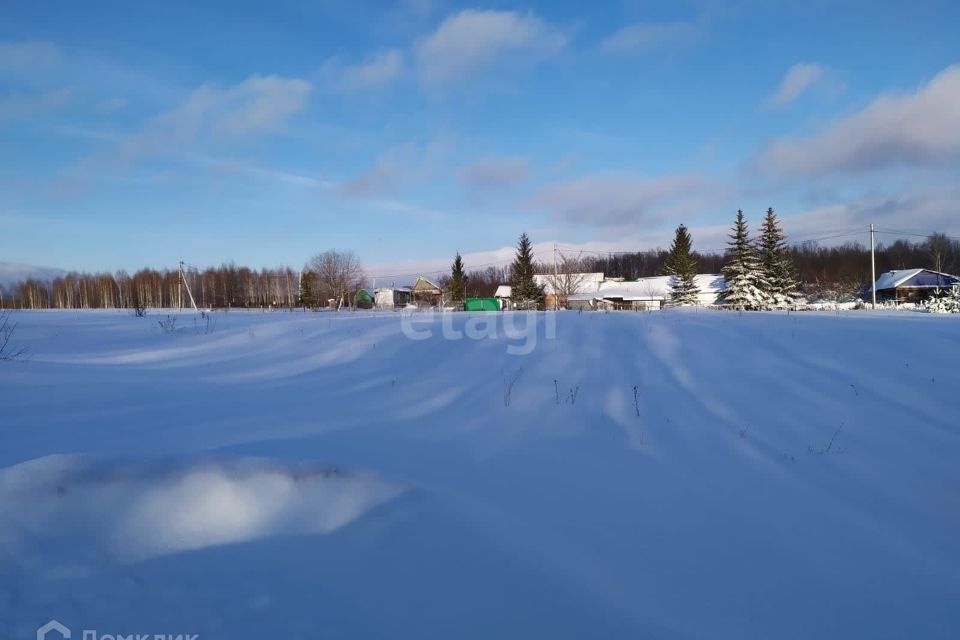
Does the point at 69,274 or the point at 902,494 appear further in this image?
the point at 69,274

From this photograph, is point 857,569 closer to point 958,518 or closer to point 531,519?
point 958,518

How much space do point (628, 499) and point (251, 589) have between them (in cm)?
Result: 255

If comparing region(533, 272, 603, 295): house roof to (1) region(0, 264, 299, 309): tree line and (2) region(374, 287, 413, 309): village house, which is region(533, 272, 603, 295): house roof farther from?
(1) region(0, 264, 299, 309): tree line

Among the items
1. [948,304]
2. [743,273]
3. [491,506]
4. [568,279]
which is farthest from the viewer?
[568,279]

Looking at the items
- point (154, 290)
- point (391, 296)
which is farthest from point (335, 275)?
point (154, 290)

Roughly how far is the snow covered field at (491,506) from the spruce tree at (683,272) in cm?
4285

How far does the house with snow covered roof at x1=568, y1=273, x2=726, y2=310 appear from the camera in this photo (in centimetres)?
5678

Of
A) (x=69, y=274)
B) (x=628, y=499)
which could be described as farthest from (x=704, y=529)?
(x=69, y=274)

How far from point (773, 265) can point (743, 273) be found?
2.42 meters

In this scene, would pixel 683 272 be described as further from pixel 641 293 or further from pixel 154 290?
pixel 154 290

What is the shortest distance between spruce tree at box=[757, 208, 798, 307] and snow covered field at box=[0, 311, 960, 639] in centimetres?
3506

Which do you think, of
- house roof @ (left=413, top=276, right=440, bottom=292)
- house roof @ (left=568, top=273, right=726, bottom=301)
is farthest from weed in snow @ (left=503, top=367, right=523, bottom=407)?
house roof @ (left=413, top=276, right=440, bottom=292)

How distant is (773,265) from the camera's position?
38.4 meters

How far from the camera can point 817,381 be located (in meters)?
6.60
